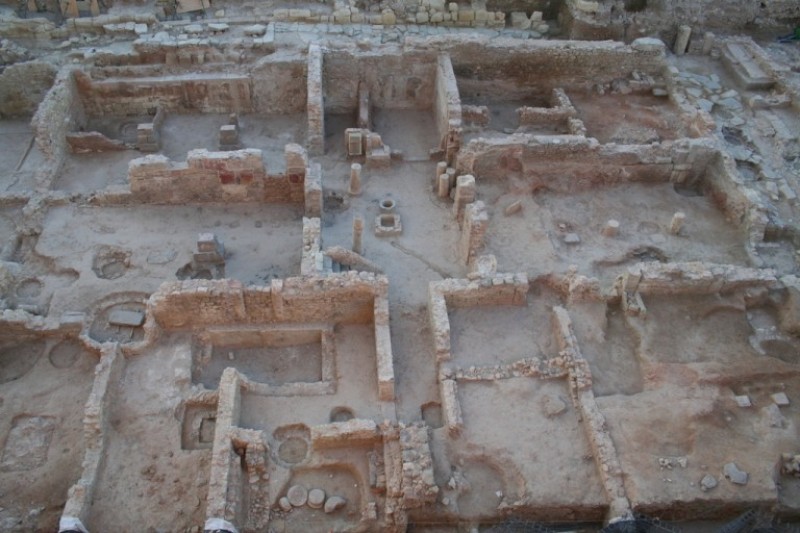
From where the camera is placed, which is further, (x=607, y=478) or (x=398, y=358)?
(x=398, y=358)

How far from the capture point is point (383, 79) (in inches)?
659

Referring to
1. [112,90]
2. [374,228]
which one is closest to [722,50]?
[374,228]

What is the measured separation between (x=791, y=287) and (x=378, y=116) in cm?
947

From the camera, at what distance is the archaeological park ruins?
1023 cm

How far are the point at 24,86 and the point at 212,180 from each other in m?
5.81

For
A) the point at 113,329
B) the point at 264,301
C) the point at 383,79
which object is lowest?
the point at 113,329

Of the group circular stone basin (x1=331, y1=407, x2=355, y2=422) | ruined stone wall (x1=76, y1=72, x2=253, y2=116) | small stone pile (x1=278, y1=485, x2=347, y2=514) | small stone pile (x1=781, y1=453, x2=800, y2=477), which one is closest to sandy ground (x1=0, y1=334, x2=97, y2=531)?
small stone pile (x1=278, y1=485, x2=347, y2=514)

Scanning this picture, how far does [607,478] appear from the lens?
998 cm

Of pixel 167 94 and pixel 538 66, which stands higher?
pixel 538 66

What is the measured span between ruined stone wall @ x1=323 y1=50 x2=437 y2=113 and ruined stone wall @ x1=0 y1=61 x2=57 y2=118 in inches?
250

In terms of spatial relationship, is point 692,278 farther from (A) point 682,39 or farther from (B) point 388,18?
(B) point 388,18

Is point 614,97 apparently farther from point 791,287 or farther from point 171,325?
point 171,325

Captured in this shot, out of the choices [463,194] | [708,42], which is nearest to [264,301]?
[463,194]

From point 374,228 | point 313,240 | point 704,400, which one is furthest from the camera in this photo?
point 374,228
